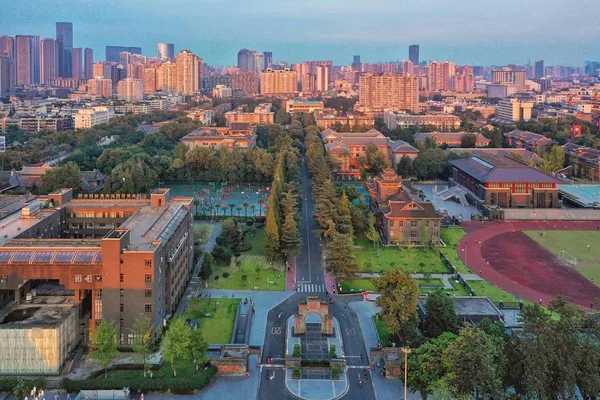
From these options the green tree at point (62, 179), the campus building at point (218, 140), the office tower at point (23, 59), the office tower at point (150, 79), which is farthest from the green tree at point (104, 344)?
the office tower at point (23, 59)

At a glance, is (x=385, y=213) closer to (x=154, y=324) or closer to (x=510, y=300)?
(x=510, y=300)

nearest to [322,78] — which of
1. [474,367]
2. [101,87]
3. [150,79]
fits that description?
[150,79]

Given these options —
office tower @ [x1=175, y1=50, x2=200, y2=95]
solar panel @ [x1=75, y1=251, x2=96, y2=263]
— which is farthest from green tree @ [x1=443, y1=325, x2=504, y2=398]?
office tower @ [x1=175, y1=50, x2=200, y2=95]

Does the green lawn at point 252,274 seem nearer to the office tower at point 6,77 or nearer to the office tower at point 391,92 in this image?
the office tower at point 391,92

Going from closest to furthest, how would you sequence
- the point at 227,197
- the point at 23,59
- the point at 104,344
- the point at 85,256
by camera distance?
the point at 104,344 → the point at 85,256 → the point at 227,197 → the point at 23,59

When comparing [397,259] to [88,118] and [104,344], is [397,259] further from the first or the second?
[88,118]

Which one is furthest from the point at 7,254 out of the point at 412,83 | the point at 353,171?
the point at 412,83
